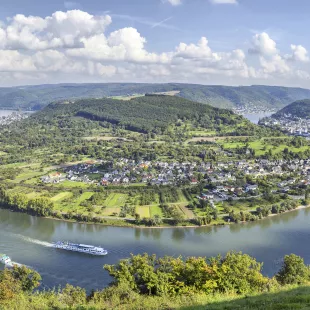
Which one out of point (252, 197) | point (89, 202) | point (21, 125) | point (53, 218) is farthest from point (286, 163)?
point (21, 125)

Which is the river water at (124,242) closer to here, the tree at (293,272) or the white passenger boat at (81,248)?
the white passenger boat at (81,248)

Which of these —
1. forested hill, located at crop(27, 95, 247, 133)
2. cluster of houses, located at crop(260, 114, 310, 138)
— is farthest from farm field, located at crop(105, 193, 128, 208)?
cluster of houses, located at crop(260, 114, 310, 138)

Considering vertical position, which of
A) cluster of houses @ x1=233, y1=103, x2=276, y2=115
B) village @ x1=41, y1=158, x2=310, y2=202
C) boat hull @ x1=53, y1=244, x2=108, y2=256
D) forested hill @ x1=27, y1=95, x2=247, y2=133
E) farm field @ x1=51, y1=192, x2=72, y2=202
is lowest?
boat hull @ x1=53, y1=244, x2=108, y2=256

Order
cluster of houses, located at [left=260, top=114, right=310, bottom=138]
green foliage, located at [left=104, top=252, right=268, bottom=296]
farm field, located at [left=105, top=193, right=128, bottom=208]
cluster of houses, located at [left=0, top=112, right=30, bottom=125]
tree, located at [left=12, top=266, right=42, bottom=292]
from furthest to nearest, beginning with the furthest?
cluster of houses, located at [left=0, top=112, right=30, bottom=125], cluster of houses, located at [left=260, top=114, right=310, bottom=138], farm field, located at [left=105, top=193, right=128, bottom=208], tree, located at [left=12, top=266, right=42, bottom=292], green foliage, located at [left=104, top=252, right=268, bottom=296]

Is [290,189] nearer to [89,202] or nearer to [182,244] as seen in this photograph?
[182,244]

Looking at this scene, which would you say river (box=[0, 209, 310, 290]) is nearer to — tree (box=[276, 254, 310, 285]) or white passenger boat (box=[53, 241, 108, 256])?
white passenger boat (box=[53, 241, 108, 256])

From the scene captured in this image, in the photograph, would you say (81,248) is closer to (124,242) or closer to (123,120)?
(124,242)

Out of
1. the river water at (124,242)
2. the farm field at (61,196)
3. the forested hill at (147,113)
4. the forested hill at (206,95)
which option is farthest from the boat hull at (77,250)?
the forested hill at (206,95)

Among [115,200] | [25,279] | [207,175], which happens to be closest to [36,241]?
[25,279]
